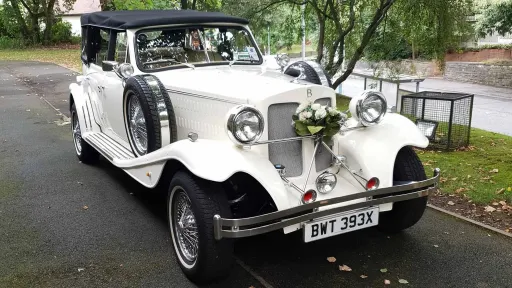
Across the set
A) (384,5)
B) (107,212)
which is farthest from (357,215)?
(384,5)

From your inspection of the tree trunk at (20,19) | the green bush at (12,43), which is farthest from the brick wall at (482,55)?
the green bush at (12,43)

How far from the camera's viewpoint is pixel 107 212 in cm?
523

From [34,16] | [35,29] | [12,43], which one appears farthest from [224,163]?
[12,43]

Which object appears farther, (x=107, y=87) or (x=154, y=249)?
(x=107, y=87)

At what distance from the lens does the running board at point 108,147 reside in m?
5.34

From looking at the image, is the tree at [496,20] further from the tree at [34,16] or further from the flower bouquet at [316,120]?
the tree at [34,16]

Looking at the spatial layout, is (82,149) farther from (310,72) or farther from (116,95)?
(310,72)

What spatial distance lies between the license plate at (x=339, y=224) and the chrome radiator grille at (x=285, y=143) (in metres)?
0.61

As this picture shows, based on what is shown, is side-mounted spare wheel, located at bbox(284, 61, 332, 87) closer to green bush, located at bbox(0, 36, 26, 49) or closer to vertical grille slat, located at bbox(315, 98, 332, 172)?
vertical grille slat, located at bbox(315, 98, 332, 172)

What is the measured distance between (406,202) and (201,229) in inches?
78.6

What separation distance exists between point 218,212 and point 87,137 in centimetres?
364

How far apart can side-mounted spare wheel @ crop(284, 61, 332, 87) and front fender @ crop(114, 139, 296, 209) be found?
6.06 ft

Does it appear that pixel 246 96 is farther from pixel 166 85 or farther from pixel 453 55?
pixel 453 55

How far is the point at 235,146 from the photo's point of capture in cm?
378
